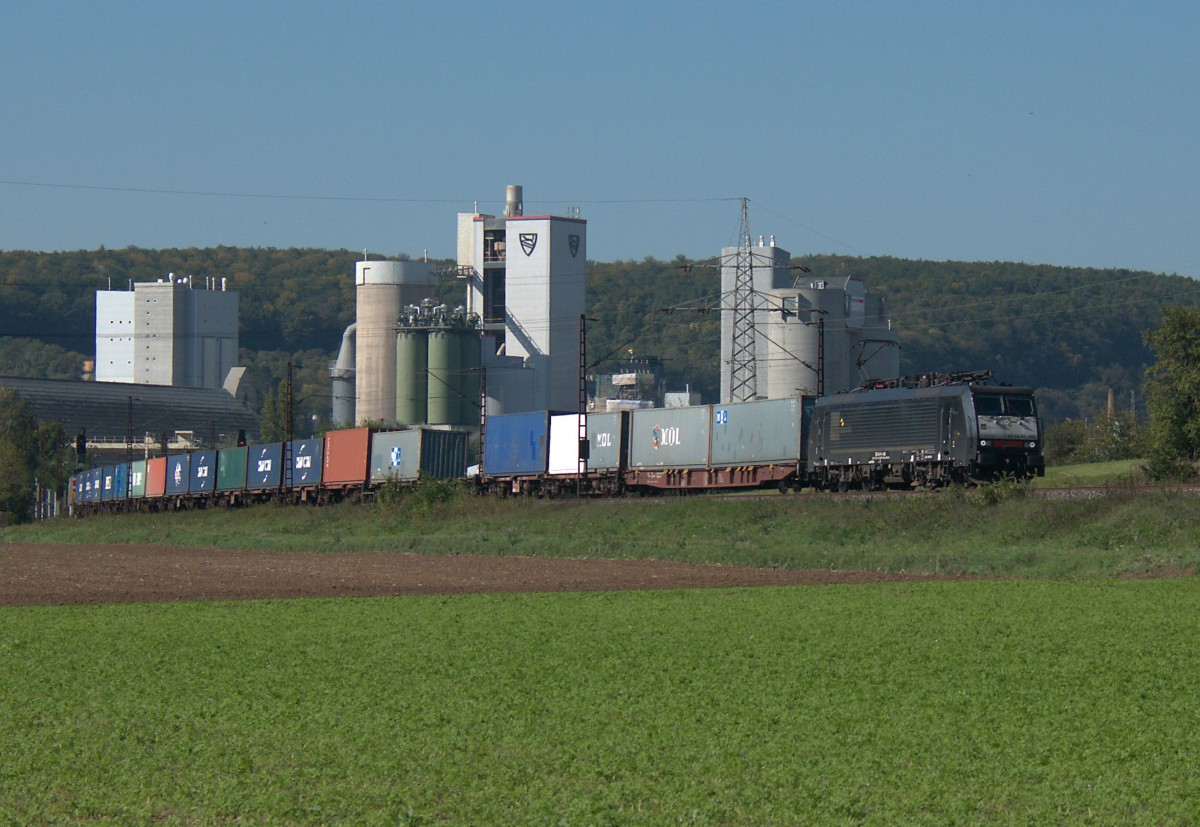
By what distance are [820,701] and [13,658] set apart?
10.7 meters

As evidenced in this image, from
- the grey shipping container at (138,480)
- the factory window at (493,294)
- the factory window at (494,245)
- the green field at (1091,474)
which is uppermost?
the factory window at (494,245)

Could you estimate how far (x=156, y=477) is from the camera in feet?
326

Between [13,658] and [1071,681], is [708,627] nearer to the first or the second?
[1071,681]

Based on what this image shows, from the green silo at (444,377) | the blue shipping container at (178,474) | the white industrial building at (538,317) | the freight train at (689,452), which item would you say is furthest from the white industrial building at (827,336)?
the freight train at (689,452)

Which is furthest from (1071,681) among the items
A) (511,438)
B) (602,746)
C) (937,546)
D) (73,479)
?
(73,479)

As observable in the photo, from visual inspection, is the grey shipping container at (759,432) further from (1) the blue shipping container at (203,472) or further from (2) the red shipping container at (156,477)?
(2) the red shipping container at (156,477)

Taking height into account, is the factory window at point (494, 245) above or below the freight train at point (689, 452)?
above

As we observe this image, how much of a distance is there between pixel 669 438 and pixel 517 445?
9.97m

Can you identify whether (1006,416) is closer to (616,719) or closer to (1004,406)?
(1004,406)

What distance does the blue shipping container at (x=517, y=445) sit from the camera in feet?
220

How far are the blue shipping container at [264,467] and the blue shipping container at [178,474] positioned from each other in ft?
31.0

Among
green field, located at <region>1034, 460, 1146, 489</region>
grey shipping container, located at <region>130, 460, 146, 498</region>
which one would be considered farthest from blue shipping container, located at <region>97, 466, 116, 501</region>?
green field, located at <region>1034, 460, 1146, 489</region>

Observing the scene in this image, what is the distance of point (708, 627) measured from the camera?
73.5ft

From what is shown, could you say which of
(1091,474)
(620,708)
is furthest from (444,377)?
(620,708)
